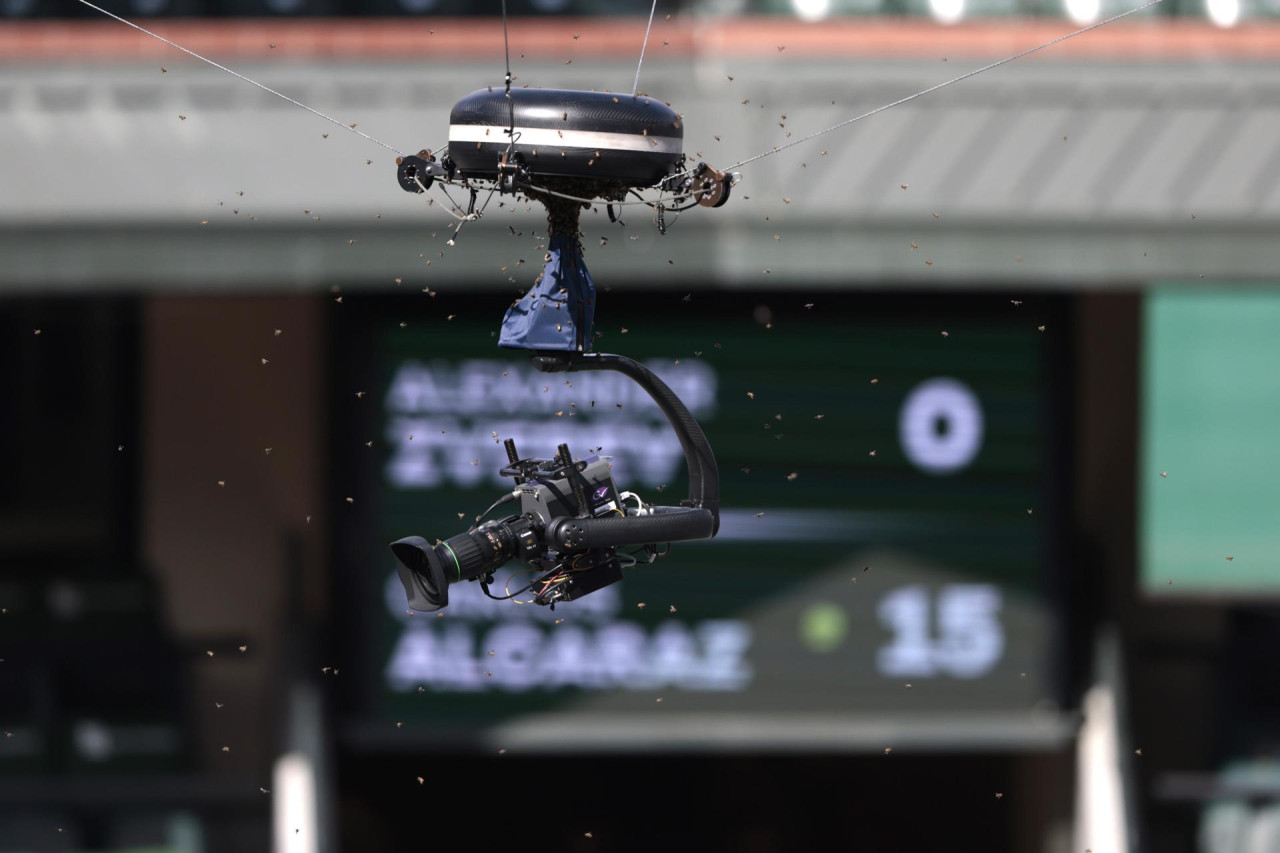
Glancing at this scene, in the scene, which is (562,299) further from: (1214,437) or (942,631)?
(1214,437)

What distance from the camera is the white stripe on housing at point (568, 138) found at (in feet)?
17.8

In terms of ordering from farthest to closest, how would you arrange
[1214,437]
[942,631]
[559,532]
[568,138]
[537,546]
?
[942,631] → [1214,437] → [537,546] → [559,532] → [568,138]

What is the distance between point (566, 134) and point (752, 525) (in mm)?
9475

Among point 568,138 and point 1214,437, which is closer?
point 568,138

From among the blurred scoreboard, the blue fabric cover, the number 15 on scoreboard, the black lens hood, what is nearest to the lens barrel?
the black lens hood

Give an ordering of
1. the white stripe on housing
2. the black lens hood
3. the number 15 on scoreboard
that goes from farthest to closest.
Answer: the number 15 on scoreboard
the black lens hood
the white stripe on housing

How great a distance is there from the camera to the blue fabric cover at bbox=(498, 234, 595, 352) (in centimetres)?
577

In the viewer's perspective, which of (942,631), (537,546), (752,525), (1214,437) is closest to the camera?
(537,546)

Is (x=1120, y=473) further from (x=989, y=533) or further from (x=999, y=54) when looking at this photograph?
(x=999, y=54)

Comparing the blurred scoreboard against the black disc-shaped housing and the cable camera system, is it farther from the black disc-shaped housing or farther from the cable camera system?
the black disc-shaped housing

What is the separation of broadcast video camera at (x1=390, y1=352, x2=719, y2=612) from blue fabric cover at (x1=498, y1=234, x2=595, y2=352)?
0.07 meters

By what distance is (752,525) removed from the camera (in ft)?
48.1

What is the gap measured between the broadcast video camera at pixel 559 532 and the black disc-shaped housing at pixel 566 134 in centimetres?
67

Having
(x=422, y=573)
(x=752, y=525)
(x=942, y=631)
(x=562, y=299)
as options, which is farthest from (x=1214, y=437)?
(x=422, y=573)
